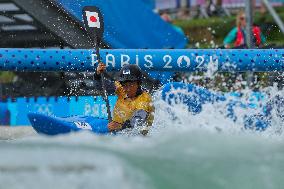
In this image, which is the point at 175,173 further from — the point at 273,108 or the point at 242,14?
the point at 242,14

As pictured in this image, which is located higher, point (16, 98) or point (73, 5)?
point (73, 5)

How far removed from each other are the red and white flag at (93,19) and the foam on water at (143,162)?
406 cm

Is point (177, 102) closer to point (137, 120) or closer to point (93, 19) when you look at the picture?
point (137, 120)

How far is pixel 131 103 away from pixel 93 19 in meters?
1.35

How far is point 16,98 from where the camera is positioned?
35.5ft

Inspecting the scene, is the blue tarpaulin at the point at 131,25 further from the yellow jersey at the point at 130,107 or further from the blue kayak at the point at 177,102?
the blue kayak at the point at 177,102

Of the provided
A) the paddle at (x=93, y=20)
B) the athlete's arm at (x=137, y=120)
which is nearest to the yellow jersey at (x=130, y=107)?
the athlete's arm at (x=137, y=120)

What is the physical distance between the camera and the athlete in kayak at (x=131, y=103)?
275 inches

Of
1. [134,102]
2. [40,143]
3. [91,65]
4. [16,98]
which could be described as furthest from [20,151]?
[16,98]

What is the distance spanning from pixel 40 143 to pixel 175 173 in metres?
0.71

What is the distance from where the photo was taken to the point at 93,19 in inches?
324

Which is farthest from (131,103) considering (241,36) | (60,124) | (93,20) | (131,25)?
(241,36)

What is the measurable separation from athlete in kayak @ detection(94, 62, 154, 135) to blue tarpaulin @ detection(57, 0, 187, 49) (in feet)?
6.12

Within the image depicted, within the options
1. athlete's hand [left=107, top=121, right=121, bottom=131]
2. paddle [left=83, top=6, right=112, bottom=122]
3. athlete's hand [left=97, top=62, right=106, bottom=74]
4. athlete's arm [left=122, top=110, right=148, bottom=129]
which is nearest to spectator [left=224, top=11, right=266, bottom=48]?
paddle [left=83, top=6, right=112, bottom=122]
